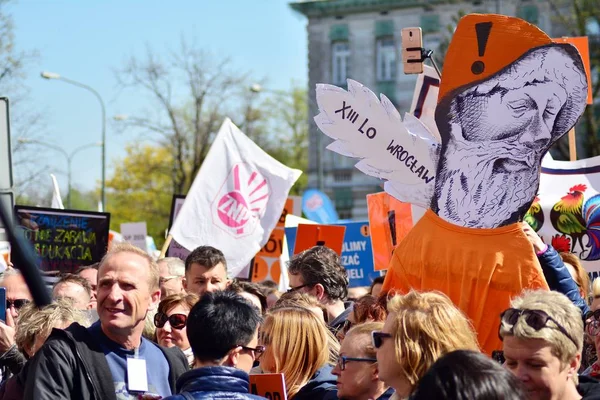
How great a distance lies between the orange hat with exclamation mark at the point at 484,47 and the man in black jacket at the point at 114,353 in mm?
1965

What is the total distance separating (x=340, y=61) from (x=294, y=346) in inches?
1858

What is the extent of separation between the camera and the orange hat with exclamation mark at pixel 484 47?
17.0 feet

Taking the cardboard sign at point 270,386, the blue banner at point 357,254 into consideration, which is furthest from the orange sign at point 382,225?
the cardboard sign at point 270,386

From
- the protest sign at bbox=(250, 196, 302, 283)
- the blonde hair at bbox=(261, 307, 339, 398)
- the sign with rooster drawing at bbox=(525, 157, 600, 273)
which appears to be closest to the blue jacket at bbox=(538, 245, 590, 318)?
the blonde hair at bbox=(261, 307, 339, 398)

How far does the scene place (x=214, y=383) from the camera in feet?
11.3

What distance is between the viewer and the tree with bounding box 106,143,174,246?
157 ft

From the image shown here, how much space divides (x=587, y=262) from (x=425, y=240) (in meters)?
2.88

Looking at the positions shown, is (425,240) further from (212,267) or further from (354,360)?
(212,267)

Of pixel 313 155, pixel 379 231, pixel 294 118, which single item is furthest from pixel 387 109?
pixel 294 118

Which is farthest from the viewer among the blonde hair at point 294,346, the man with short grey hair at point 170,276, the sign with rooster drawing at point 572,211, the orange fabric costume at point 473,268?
the sign with rooster drawing at point 572,211

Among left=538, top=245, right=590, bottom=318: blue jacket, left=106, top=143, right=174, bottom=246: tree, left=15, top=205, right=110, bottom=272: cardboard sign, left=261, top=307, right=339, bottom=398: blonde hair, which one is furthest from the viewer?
left=106, top=143, right=174, bottom=246: tree

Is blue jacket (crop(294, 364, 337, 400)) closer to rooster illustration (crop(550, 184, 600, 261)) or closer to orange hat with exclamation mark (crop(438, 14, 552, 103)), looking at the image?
orange hat with exclamation mark (crop(438, 14, 552, 103))

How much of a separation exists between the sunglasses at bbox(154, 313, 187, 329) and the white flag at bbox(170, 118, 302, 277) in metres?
3.51

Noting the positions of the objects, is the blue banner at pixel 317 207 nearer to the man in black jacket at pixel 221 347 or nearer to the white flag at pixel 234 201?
the white flag at pixel 234 201
